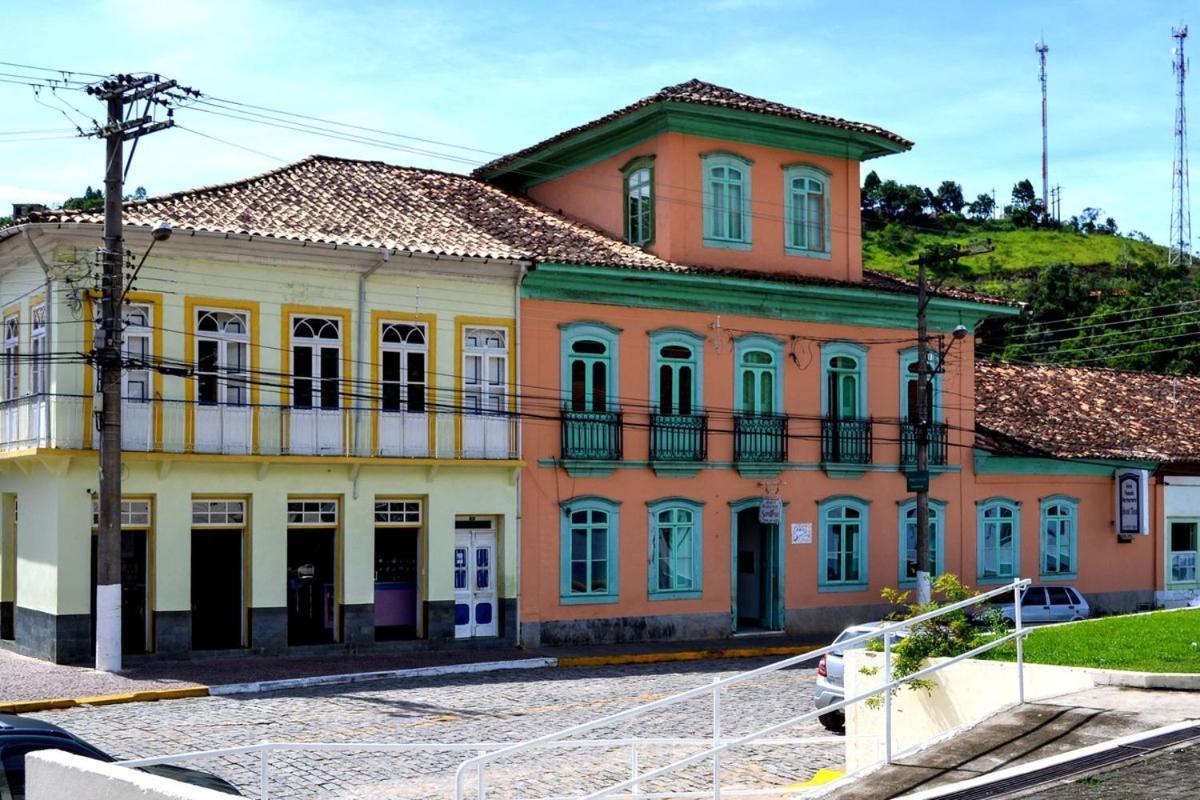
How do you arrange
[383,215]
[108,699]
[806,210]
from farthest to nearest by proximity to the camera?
1. [806,210]
2. [383,215]
3. [108,699]

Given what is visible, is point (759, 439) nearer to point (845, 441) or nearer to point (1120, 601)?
point (845, 441)

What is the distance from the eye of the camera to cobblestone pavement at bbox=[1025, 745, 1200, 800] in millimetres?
9031

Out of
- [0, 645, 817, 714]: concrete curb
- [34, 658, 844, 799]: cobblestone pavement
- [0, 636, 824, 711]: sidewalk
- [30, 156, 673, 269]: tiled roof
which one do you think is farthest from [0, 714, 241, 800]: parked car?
[30, 156, 673, 269]: tiled roof

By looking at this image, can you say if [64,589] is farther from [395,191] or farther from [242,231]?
[395,191]

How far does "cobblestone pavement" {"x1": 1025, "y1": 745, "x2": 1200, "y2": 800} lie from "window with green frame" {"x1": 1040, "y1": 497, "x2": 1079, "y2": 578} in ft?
84.2

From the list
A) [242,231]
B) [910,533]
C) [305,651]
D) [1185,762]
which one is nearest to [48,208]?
[242,231]

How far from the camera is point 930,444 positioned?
107 feet

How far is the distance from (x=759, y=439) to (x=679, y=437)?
1.98 m

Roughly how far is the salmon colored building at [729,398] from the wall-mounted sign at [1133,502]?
8.64ft

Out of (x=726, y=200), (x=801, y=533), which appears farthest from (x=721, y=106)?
(x=801, y=533)

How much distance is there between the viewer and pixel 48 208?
24.9 metres

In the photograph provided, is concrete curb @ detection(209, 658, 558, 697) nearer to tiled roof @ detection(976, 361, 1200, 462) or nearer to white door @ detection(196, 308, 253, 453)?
white door @ detection(196, 308, 253, 453)

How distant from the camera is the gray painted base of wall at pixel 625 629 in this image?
2727 centimetres

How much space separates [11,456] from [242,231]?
5.28 m
